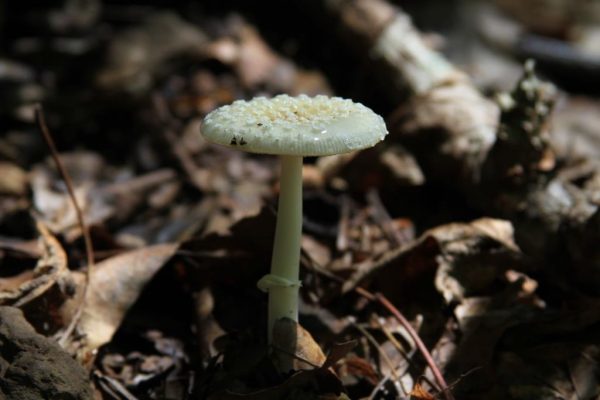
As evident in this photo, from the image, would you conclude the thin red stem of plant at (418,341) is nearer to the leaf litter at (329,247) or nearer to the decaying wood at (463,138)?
the leaf litter at (329,247)

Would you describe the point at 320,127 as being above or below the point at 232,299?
above

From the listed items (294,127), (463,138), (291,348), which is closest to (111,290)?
(291,348)

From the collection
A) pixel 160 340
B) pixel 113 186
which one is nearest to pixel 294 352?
pixel 160 340

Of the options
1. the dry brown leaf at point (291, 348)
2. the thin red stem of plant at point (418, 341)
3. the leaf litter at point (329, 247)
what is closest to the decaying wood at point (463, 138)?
the leaf litter at point (329, 247)

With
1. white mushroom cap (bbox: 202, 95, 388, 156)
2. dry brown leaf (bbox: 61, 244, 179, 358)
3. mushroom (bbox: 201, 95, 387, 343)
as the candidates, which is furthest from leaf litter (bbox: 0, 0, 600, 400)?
white mushroom cap (bbox: 202, 95, 388, 156)

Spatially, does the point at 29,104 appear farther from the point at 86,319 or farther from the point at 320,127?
the point at 320,127

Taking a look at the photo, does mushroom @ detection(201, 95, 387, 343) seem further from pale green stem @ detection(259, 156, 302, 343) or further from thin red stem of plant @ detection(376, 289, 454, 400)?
thin red stem of plant @ detection(376, 289, 454, 400)
